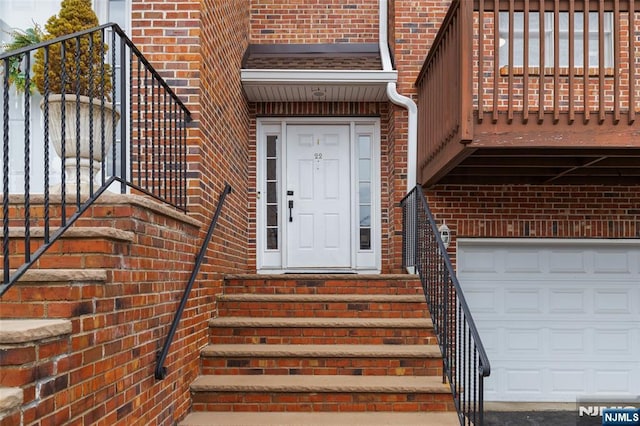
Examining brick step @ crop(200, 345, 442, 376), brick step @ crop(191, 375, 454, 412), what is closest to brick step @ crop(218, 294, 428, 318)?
brick step @ crop(200, 345, 442, 376)

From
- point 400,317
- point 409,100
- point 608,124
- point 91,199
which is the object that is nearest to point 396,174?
point 409,100

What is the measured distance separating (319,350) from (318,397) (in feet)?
1.24

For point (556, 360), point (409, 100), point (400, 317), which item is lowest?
point (556, 360)

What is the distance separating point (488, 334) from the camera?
5852 millimetres

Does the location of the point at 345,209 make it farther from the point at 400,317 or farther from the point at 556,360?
the point at 556,360

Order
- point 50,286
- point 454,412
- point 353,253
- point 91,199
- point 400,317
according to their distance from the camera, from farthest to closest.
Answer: point 353,253
point 400,317
point 454,412
point 91,199
point 50,286

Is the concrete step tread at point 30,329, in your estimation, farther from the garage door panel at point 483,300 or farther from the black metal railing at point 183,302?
the garage door panel at point 483,300

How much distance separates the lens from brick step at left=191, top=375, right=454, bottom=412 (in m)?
3.69

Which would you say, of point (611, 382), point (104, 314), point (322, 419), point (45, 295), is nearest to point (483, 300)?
point (611, 382)

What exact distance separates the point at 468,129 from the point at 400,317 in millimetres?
1654

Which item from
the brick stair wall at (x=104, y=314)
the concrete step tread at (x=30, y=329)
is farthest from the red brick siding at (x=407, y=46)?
the concrete step tread at (x=30, y=329)

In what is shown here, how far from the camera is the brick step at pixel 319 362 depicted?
396 centimetres

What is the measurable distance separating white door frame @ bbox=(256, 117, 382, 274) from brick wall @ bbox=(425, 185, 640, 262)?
1.02 meters

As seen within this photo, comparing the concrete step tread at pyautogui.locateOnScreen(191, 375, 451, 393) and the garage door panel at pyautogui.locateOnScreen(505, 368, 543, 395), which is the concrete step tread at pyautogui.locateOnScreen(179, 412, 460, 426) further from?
the garage door panel at pyautogui.locateOnScreen(505, 368, 543, 395)
